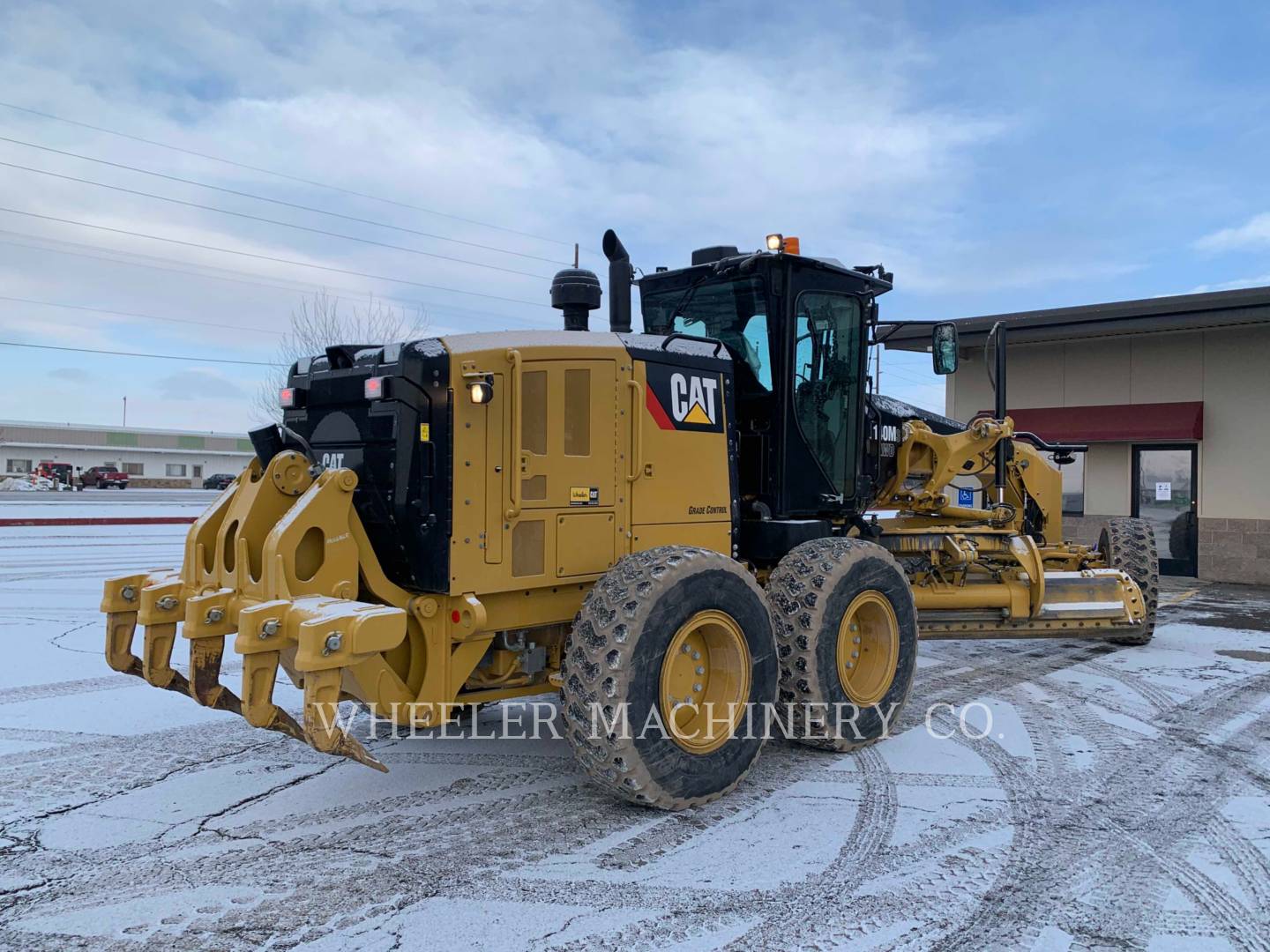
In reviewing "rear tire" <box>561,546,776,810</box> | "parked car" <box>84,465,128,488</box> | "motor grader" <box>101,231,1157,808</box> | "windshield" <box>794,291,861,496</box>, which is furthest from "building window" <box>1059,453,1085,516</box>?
"parked car" <box>84,465,128,488</box>

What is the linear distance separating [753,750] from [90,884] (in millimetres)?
2997

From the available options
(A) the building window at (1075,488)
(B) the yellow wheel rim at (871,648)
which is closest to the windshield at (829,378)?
(B) the yellow wheel rim at (871,648)

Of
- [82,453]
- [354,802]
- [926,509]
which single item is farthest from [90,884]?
[82,453]

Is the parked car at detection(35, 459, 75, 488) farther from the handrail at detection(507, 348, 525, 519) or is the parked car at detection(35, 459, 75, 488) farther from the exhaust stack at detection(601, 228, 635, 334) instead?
the handrail at detection(507, 348, 525, 519)

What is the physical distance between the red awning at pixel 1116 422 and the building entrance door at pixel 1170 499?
516mm

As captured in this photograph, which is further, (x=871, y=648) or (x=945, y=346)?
(x=945, y=346)

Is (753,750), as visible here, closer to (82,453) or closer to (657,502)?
(657,502)

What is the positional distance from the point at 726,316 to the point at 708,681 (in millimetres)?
2670

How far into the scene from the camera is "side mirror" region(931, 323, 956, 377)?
714 centimetres

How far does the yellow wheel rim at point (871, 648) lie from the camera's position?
18.9 feet

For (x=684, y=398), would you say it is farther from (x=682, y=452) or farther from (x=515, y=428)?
(x=515, y=428)

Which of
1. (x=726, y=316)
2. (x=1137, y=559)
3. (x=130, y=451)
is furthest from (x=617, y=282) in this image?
(x=130, y=451)

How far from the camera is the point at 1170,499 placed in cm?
1478

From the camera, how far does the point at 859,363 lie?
22.2 ft
